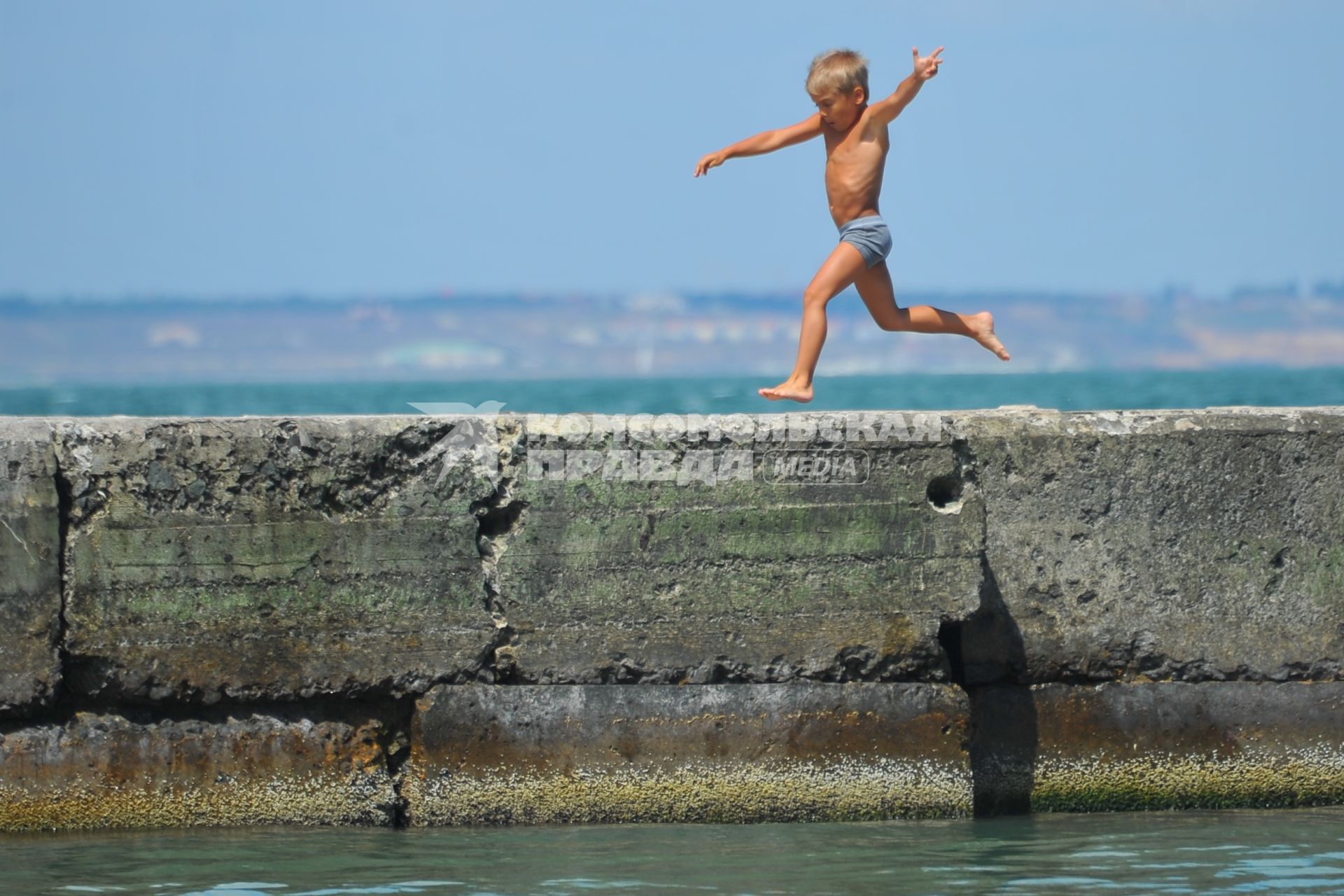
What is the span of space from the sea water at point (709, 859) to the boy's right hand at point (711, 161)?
1.92 metres

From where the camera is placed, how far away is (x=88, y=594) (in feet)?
13.1

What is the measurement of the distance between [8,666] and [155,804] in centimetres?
50

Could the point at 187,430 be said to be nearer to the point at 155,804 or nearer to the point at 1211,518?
the point at 155,804

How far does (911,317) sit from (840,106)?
26.1 inches

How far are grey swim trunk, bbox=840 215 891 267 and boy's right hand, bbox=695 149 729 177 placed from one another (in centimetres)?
43

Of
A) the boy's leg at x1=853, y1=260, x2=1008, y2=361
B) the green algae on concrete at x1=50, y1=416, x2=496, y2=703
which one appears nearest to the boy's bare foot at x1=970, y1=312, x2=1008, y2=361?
the boy's leg at x1=853, y1=260, x2=1008, y2=361

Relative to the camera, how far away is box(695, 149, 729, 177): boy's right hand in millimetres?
4793

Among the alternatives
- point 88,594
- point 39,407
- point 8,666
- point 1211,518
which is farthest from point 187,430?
point 39,407

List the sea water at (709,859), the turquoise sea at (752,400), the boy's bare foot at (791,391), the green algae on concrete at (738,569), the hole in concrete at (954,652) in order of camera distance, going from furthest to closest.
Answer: the turquoise sea at (752,400) < the boy's bare foot at (791,391) < the hole in concrete at (954,652) < the green algae on concrete at (738,569) < the sea water at (709,859)

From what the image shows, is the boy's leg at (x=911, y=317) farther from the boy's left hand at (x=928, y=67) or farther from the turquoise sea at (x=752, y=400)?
the turquoise sea at (x=752, y=400)

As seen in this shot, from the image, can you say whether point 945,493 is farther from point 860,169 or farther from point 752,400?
point 752,400

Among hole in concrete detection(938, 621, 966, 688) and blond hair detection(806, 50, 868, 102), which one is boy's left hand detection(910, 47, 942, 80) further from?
hole in concrete detection(938, 621, 966, 688)

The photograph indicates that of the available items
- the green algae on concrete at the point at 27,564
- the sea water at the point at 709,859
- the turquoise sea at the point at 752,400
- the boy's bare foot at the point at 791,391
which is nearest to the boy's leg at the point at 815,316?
the boy's bare foot at the point at 791,391

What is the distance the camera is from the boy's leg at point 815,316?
180 inches
